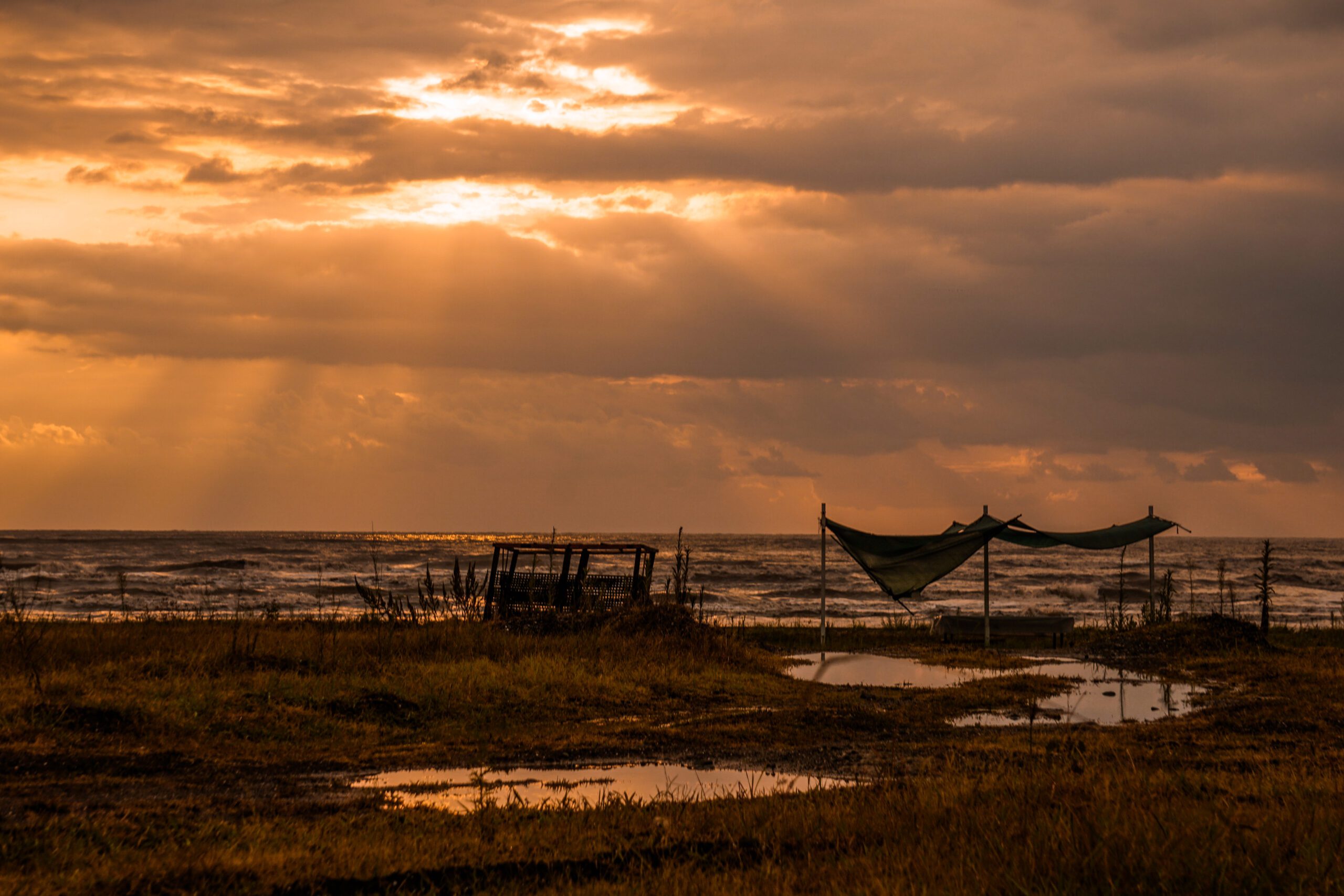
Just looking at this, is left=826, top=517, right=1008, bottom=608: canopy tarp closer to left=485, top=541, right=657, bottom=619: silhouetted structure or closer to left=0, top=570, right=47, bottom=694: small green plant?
left=485, top=541, right=657, bottom=619: silhouetted structure

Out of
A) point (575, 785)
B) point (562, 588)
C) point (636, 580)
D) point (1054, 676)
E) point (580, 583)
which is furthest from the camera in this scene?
point (636, 580)

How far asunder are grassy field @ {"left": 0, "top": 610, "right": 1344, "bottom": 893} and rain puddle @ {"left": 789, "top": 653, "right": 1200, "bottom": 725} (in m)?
0.47

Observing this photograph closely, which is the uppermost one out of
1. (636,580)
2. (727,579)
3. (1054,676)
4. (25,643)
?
(636,580)

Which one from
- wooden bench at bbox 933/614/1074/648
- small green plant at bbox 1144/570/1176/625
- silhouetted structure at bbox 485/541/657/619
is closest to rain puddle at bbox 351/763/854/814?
silhouetted structure at bbox 485/541/657/619

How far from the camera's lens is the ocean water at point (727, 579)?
37.5 meters

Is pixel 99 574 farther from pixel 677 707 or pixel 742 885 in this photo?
pixel 742 885

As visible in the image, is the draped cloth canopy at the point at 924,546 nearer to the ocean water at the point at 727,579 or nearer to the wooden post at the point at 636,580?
the wooden post at the point at 636,580

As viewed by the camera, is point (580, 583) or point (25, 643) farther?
point (580, 583)

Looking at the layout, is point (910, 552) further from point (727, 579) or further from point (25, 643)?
point (727, 579)

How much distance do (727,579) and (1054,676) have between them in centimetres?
3958

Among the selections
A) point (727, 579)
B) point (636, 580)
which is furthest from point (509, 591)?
point (727, 579)

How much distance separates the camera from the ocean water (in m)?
37.5

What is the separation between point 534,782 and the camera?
26.6ft

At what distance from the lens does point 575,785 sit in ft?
26.2
